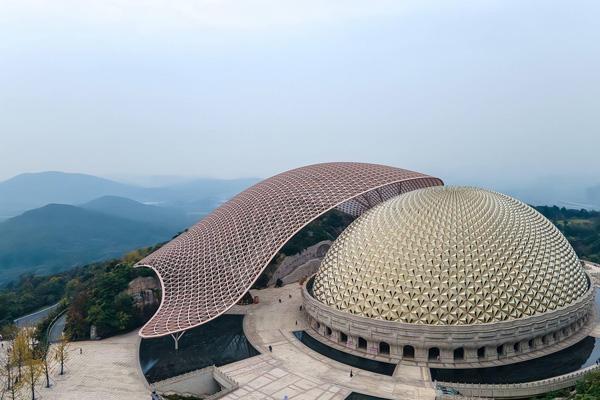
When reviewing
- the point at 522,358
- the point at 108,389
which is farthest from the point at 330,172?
the point at 108,389

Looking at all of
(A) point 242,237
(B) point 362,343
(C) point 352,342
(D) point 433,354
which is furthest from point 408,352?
(A) point 242,237

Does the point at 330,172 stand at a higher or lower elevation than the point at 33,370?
higher

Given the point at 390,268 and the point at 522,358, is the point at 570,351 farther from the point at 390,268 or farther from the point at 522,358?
the point at 390,268

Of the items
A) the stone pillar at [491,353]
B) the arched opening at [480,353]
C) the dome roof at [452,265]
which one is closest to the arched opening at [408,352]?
the dome roof at [452,265]

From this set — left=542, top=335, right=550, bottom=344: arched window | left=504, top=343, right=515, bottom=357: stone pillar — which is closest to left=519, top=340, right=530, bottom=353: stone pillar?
left=504, top=343, right=515, bottom=357: stone pillar

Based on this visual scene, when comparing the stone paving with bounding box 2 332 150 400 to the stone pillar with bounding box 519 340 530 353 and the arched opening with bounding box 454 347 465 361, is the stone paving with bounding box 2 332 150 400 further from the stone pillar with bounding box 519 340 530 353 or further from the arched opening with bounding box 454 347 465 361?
the stone pillar with bounding box 519 340 530 353

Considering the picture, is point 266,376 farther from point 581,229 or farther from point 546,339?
point 581,229
